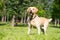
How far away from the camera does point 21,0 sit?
42.5 m

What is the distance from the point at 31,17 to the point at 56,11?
116 ft

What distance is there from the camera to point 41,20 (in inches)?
573

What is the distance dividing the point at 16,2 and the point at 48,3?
2107 inches

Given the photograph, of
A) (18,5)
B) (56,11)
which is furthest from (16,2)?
(56,11)

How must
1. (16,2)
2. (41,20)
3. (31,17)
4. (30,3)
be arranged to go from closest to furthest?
(31,17)
(41,20)
(16,2)
(30,3)

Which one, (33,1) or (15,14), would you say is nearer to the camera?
(15,14)

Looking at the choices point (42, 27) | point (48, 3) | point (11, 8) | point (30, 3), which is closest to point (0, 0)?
point (11, 8)

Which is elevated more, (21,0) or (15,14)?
(21,0)

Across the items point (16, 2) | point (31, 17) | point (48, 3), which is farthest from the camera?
point (48, 3)

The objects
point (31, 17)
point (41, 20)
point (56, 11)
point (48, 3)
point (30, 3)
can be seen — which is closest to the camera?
point (31, 17)

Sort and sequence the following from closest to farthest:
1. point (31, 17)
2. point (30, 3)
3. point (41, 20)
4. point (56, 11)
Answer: point (31, 17)
point (41, 20)
point (30, 3)
point (56, 11)

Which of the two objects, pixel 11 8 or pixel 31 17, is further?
pixel 11 8

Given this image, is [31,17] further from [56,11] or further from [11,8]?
[56,11]

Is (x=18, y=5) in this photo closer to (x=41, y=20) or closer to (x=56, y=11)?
(x=56, y=11)
